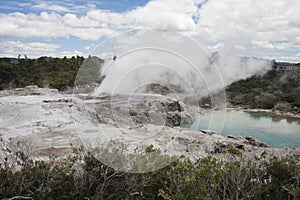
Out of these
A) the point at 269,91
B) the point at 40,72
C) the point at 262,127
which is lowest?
the point at 262,127

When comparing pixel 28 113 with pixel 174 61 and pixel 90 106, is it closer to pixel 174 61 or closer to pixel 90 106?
pixel 90 106

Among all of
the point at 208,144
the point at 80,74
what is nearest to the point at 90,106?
the point at 80,74

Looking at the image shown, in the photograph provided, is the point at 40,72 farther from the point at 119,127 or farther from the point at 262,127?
the point at 119,127

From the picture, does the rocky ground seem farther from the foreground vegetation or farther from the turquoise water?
the foreground vegetation

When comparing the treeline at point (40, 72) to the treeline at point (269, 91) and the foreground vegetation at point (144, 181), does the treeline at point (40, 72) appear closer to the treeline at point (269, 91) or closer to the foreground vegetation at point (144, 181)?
the treeline at point (269, 91)

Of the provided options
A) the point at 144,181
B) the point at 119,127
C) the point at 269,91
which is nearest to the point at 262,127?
the point at 119,127

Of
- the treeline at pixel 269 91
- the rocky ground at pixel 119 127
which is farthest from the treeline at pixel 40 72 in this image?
the treeline at pixel 269 91
